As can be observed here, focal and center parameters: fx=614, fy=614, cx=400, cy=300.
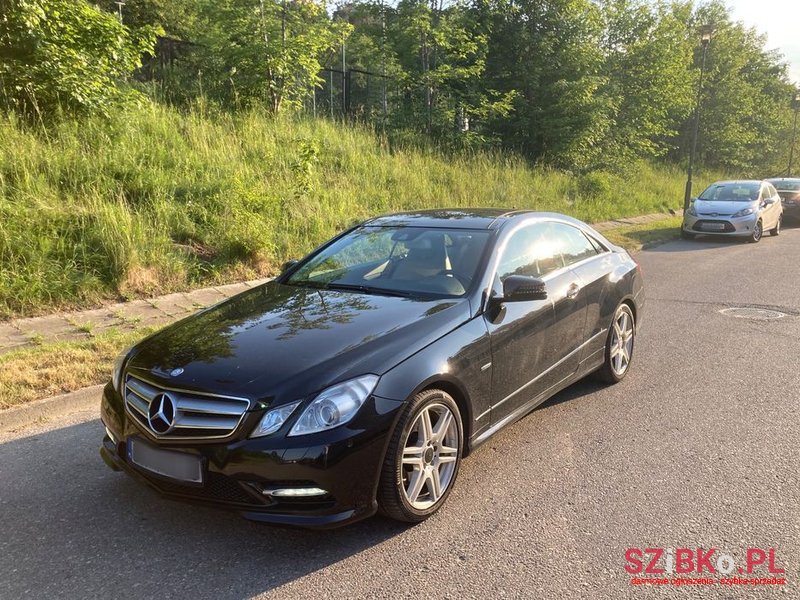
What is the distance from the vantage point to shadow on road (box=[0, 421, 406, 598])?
2.62 m

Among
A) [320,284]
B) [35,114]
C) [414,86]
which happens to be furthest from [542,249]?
[414,86]

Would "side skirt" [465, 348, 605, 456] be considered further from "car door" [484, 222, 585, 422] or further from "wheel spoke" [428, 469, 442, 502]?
"wheel spoke" [428, 469, 442, 502]

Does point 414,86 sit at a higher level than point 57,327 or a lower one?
higher

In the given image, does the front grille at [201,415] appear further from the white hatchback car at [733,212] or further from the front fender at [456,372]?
the white hatchback car at [733,212]

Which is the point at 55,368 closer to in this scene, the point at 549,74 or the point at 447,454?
the point at 447,454

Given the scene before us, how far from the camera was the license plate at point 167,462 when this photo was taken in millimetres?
2760

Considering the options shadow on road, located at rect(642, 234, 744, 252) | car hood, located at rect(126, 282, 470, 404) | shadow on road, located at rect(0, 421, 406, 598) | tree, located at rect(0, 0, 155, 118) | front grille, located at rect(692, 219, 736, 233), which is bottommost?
shadow on road, located at rect(642, 234, 744, 252)

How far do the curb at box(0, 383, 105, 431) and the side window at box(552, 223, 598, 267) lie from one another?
3723 millimetres

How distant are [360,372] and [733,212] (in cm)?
1560

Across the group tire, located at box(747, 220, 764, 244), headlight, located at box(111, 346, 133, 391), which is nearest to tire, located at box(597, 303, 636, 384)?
headlight, located at box(111, 346, 133, 391)

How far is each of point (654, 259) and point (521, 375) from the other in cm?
996

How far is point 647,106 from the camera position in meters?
21.9

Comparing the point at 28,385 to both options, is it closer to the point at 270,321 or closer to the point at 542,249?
the point at 270,321

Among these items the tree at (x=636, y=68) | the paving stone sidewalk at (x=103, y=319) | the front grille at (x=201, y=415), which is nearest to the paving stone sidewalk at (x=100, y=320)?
the paving stone sidewalk at (x=103, y=319)
